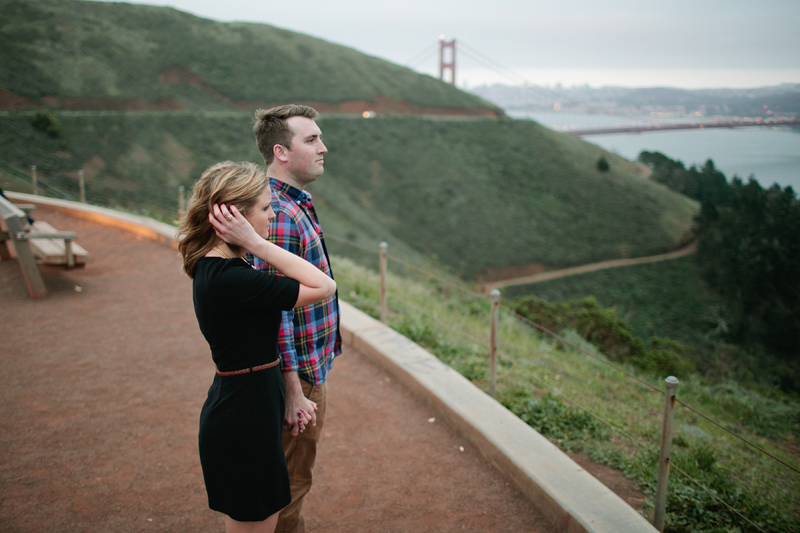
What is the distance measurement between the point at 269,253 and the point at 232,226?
14cm

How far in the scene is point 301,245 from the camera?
1.93 meters

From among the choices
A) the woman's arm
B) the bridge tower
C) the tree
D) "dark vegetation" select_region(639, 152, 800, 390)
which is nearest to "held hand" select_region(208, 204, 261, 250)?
the woman's arm

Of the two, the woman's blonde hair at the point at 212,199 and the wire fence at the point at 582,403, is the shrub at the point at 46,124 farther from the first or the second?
the woman's blonde hair at the point at 212,199

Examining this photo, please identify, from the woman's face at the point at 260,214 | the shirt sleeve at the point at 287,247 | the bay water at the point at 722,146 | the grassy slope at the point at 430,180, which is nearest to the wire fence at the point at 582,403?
the shirt sleeve at the point at 287,247

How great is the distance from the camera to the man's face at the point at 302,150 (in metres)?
2.02

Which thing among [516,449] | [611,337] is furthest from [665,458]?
[611,337]

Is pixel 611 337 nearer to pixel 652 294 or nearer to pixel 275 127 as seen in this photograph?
pixel 275 127

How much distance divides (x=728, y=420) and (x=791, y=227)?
3626 cm

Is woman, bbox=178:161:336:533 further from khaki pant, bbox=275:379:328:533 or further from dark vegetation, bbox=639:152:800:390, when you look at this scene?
dark vegetation, bbox=639:152:800:390

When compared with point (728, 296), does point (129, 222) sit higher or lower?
higher

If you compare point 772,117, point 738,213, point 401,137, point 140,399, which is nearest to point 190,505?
point 140,399

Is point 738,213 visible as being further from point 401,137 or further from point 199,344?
point 199,344

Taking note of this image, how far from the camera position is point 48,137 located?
25.9m

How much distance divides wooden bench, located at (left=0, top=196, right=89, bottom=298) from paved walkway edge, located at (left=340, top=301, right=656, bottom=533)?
12.7 ft
